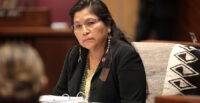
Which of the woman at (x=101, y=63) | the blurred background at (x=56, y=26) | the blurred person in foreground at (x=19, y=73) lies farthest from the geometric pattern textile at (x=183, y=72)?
the blurred background at (x=56, y=26)

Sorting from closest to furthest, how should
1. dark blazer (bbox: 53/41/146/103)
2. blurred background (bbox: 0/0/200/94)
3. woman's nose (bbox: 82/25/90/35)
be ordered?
dark blazer (bbox: 53/41/146/103)
woman's nose (bbox: 82/25/90/35)
blurred background (bbox: 0/0/200/94)

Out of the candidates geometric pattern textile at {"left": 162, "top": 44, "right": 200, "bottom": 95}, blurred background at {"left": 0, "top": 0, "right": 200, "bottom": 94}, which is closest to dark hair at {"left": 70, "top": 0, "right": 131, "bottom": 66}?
geometric pattern textile at {"left": 162, "top": 44, "right": 200, "bottom": 95}

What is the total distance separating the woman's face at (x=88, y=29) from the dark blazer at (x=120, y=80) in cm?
12

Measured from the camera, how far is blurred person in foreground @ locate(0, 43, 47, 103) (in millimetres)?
1480

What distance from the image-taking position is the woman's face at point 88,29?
2.57m

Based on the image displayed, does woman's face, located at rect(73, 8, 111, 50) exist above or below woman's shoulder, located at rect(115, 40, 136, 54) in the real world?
above

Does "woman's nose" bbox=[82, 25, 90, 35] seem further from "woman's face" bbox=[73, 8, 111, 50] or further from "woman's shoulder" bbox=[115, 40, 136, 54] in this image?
"woman's shoulder" bbox=[115, 40, 136, 54]

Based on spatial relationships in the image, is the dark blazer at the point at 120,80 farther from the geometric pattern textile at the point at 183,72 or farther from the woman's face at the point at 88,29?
the geometric pattern textile at the point at 183,72

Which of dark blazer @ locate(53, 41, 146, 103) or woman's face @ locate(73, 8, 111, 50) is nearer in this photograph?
dark blazer @ locate(53, 41, 146, 103)

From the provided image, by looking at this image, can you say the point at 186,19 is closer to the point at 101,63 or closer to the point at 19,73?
the point at 101,63

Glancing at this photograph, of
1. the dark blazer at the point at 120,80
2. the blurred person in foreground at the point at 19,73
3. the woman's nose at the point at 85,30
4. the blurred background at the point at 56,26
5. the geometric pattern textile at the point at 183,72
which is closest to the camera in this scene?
the blurred person in foreground at the point at 19,73

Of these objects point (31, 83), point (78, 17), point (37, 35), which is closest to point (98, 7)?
point (78, 17)

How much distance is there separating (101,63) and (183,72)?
56 centimetres

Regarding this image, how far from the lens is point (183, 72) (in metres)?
2.81
